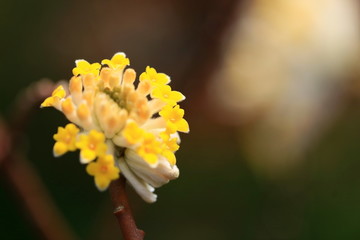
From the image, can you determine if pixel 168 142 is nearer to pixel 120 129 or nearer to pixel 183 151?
pixel 120 129

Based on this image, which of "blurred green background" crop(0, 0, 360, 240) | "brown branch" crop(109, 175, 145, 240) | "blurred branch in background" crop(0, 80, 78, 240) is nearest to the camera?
"brown branch" crop(109, 175, 145, 240)

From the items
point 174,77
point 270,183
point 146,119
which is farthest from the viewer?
point 270,183

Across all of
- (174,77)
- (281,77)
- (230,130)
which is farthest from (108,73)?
(230,130)

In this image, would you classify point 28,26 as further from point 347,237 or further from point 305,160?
point 347,237

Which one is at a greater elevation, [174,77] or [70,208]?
[174,77]

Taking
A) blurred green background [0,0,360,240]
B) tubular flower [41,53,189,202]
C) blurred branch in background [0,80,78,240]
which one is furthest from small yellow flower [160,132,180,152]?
blurred green background [0,0,360,240]

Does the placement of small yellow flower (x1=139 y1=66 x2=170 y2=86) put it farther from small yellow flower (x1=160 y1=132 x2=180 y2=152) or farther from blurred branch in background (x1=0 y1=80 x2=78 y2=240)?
blurred branch in background (x1=0 y1=80 x2=78 y2=240)
